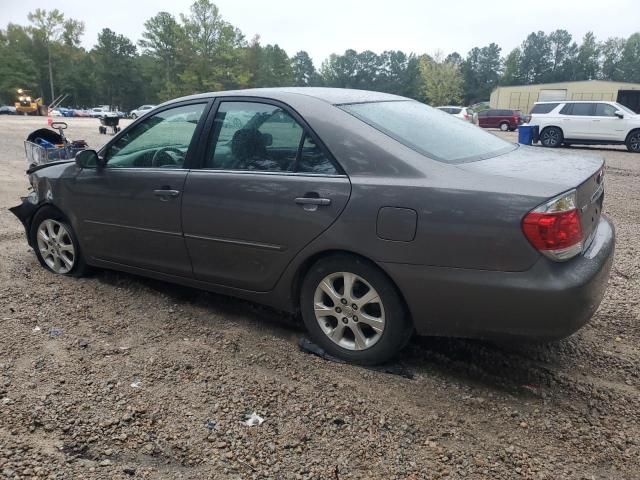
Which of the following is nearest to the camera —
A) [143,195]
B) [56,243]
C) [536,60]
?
[143,195]

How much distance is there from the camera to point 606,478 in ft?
7.36

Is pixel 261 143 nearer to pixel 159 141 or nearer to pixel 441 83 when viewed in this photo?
pixel 159 141

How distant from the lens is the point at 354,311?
307cm

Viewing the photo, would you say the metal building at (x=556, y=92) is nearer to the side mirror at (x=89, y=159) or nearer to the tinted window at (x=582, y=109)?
the tinted window at (x=582, y=109)

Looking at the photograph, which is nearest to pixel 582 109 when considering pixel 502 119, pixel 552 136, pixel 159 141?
pixel 552 136

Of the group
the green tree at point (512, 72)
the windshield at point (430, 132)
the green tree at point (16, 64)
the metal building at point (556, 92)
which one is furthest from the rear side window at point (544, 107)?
the green tree at point (512, 72)

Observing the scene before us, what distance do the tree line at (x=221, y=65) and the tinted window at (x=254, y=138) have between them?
69372 mm

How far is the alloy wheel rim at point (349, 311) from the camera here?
3010 millimetres

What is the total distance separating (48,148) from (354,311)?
5.69 metres

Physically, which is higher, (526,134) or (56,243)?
(526,134)

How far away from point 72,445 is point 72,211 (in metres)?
2.41

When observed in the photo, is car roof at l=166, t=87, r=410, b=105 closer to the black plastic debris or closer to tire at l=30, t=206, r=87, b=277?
the black plastic debris

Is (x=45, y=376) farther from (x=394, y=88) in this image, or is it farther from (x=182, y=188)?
(x=394, y=88)

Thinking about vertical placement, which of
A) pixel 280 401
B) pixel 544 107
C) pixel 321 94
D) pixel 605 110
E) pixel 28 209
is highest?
pixel 544 107
